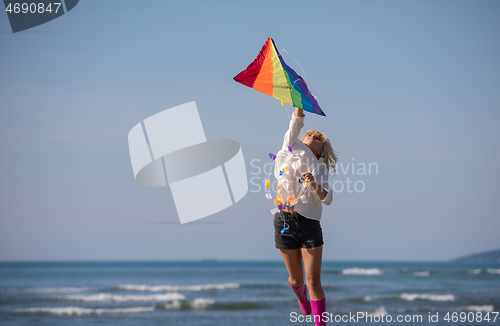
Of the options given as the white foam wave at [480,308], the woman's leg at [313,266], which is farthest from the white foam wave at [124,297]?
the woman's leg at [313,266]

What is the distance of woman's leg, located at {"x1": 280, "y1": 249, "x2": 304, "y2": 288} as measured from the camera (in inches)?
135

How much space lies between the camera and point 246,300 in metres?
15.2

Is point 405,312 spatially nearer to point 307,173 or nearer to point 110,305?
point 110,305

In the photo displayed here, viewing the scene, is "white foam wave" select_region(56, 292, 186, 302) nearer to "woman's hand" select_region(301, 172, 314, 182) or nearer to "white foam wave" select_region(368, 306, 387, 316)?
"white foam wave" select_region(368, 306, 387, 316)

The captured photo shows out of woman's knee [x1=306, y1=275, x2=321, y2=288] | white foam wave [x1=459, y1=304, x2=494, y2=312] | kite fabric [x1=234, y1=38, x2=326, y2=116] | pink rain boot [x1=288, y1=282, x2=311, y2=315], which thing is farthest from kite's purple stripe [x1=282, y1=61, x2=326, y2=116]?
white foam wave [x1=459, y1=304, x2=494, y2=312]

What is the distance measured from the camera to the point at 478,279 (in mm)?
21719

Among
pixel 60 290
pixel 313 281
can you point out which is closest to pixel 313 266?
pixel 313 281

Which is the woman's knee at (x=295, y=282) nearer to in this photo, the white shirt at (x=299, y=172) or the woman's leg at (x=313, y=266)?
the woman's leg at (x=313, y=266)

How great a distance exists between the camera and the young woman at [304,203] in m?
3.26

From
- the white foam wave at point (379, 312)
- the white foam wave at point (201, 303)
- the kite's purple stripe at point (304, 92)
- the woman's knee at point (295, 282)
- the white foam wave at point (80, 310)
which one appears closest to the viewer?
the kite's purple stripe at point (304, 92)

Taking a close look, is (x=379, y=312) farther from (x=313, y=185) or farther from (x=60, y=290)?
(x=60, y=290)

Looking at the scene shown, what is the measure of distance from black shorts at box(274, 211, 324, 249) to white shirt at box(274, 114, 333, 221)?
55 mm

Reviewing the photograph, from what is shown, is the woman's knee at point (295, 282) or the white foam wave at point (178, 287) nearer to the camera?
the woman's knee at point (295, 282)

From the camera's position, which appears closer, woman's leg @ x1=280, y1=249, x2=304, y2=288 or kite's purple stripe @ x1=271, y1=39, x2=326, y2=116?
kite's purple stripe @ x1=271, y1=39, x2=326, y2=116
